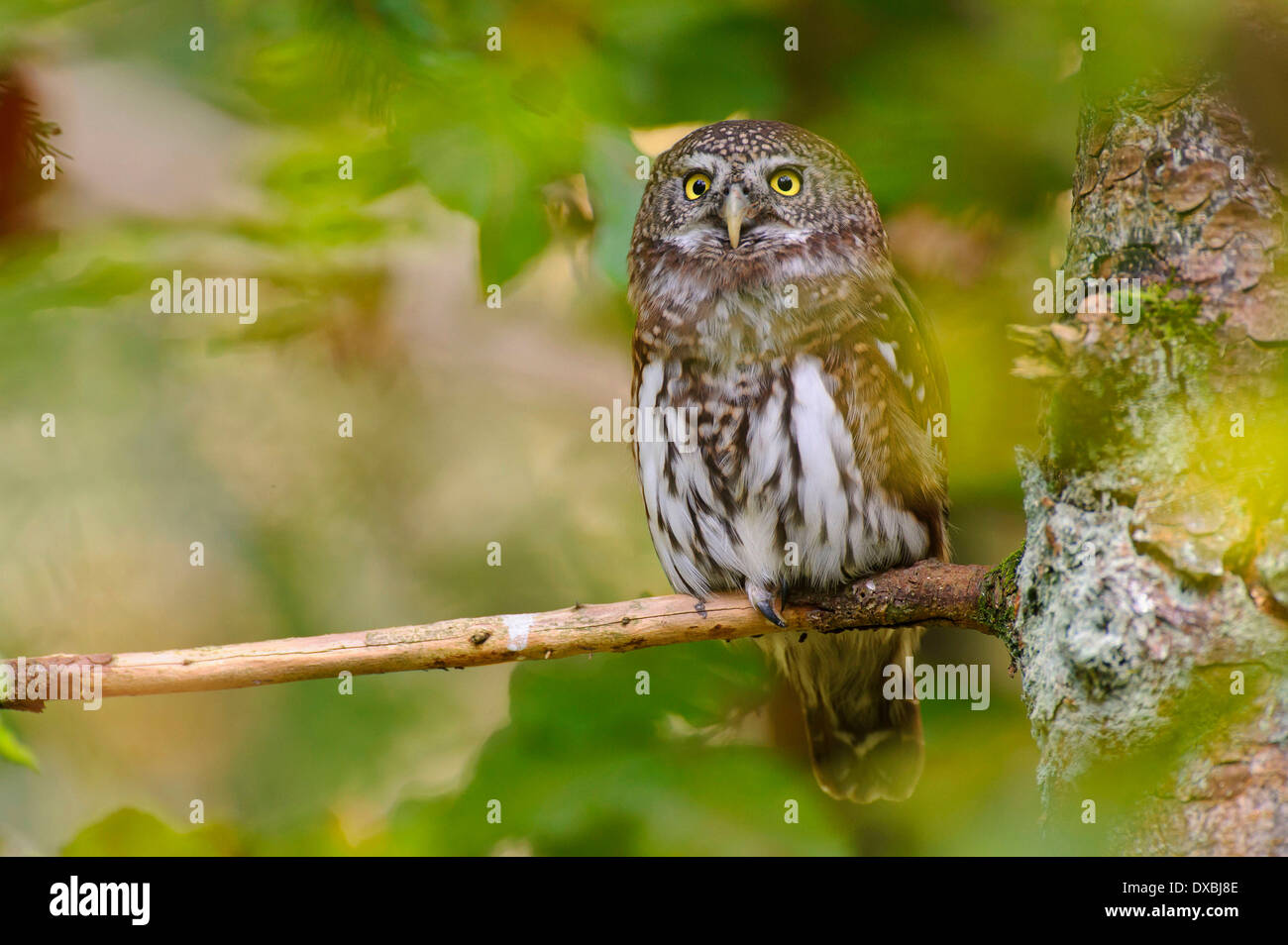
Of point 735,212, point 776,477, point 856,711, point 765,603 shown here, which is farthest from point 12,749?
point 856,711

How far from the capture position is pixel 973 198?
3029mm

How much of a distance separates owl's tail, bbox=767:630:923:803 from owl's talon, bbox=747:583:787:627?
1.27 feet

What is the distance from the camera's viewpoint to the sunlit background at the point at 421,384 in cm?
258

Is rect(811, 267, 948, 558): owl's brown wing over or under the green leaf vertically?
over

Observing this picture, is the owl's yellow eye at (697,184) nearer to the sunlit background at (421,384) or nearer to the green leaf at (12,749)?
the sunlit background at (421,384)

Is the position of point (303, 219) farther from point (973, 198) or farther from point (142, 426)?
point (973, 198)

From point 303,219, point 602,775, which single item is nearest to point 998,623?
point 602,775

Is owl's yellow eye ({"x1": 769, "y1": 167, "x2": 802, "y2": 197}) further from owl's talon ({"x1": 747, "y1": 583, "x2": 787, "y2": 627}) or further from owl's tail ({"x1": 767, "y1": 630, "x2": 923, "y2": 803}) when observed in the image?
owl's tail ({"x1": 767, "y1": 630, "x2": 923, "y2": 803})

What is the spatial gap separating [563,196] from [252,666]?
1.39 m

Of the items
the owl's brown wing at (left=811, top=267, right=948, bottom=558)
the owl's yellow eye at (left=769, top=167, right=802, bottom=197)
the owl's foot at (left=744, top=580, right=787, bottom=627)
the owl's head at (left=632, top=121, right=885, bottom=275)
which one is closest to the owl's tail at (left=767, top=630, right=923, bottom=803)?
the owl's foot at (left=744, top=580, right=787, bottom=627)

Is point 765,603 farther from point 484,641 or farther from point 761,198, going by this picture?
point 761,198

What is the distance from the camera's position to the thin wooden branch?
2.25m

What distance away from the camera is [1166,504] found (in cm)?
169

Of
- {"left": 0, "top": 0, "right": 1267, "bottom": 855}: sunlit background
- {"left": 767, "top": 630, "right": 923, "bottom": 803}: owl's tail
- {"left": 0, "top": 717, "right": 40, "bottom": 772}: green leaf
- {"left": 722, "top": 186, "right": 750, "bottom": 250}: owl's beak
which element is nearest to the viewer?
{"left": 0, "top": 717, "right": 40, "bottom": 772}: green leaf
